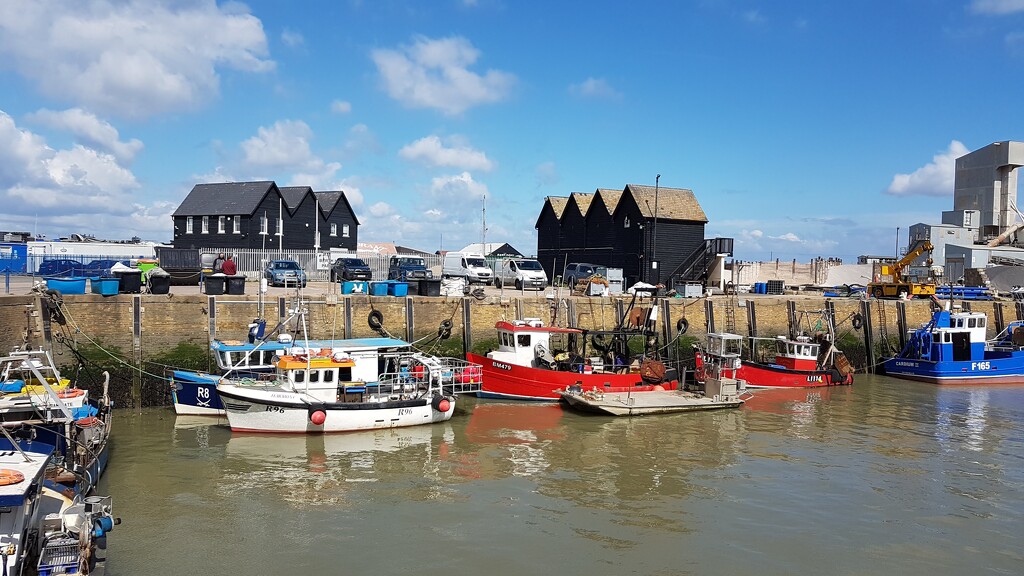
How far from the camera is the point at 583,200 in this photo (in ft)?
163

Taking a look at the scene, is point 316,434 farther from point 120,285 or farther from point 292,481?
point 120,285

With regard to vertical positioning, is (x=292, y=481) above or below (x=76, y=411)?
below

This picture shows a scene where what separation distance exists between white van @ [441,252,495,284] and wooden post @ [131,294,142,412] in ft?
55.7

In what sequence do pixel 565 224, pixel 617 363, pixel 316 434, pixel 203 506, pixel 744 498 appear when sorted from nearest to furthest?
pixel 203 506, pixel 744 498, pixel 316 434, pixel 617 363, pixel 565 224

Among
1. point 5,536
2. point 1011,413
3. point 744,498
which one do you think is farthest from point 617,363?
point 5,536

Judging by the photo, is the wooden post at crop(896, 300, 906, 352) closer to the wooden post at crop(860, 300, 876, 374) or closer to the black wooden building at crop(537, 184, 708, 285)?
the wooden post at crop(860, 300, 876, 374)

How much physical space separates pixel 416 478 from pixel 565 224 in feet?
119

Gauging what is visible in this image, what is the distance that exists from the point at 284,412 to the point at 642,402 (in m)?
9.83

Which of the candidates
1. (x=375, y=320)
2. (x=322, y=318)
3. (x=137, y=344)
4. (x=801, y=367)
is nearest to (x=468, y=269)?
(x=375, y=320)

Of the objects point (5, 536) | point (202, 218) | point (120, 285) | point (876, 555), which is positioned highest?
point (202, 218)

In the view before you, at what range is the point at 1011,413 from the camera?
75.3 feet

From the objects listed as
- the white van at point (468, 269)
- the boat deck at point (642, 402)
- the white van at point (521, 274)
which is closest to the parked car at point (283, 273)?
the white van at point (468, 269)

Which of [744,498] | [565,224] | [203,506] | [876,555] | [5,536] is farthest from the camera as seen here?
[565,224]

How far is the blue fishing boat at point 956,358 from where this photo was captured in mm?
28500
